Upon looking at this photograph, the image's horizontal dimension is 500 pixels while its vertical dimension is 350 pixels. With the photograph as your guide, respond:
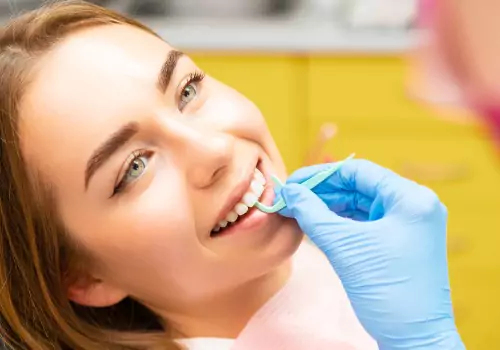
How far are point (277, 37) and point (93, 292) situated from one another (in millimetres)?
1174

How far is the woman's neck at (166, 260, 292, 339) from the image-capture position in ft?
3.16

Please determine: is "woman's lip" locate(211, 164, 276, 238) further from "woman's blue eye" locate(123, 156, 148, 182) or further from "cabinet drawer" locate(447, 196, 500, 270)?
"cabinet drawer" locate(447, 196, 500, 270)

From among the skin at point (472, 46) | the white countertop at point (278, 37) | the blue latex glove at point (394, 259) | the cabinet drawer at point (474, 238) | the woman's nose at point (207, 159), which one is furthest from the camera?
the cabinet drawer at point (474, 238)

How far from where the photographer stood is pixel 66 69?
2.83ft

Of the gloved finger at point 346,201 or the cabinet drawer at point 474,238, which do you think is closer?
the gloved finger at point 346,201

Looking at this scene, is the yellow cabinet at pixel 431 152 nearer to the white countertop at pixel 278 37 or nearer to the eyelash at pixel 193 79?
the white countertop at pixel 278 37

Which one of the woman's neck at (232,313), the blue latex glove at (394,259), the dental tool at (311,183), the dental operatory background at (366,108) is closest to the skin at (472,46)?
the blue latex glove at (394,259)

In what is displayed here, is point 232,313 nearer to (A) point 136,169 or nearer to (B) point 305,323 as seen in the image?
(B) point 305,323

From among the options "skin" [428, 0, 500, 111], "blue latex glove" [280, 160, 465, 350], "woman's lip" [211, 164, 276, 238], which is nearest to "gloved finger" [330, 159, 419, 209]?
"blue latex glove" [280, 160, 465, 350]

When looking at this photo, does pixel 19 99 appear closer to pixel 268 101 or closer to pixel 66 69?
pixel 66 69

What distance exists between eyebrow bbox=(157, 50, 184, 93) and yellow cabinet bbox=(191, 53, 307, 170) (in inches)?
42.7

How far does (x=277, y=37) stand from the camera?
196cm

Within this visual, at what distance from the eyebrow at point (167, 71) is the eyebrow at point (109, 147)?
70 millimetres

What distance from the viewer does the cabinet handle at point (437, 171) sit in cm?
199
